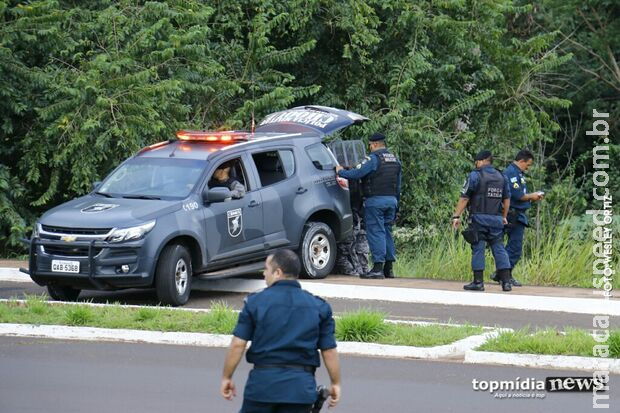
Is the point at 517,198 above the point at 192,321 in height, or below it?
above

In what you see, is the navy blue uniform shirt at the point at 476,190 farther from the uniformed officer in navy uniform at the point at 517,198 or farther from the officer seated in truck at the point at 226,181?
the officer seated in truck at the point at 226,181

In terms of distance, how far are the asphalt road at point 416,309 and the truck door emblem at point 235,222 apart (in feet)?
2.63

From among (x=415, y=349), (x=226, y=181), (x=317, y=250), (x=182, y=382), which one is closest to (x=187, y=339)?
(x=182, y=382)

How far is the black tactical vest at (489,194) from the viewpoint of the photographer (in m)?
14.0

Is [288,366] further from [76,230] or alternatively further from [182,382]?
[76,230]

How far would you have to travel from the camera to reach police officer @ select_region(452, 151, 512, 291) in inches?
554

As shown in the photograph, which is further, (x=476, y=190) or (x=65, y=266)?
(x=476, y=190)

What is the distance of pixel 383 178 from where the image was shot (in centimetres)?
1541

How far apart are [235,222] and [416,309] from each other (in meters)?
2.39

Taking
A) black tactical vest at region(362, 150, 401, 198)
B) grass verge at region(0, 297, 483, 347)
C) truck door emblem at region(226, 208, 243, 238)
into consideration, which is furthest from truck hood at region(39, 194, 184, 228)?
black tactical vest at region(362, 150, 401, 198)

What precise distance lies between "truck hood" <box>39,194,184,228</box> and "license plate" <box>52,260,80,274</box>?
0.40 metres

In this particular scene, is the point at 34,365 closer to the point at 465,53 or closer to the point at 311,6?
the point at 311,6

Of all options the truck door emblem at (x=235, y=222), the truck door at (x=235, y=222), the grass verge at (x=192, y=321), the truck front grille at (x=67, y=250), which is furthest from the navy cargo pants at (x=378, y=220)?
the truck front grille at (x=67, y=250)

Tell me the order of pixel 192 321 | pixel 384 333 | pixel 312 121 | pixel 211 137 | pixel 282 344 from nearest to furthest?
pixel 282 344 < pixel 384 333 < pixel 192 321 < pixel 211 137 < pixel 312 121
